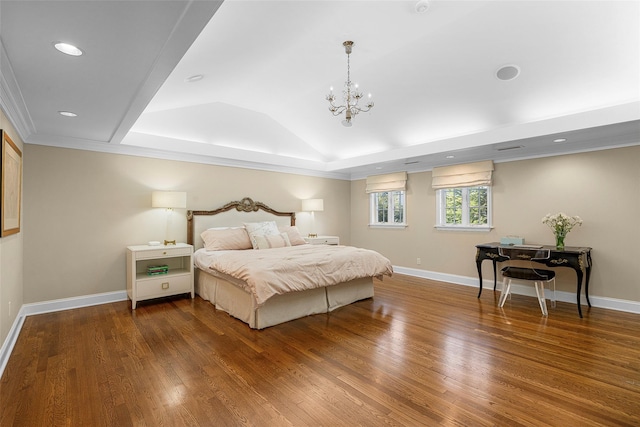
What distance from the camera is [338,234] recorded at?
715cm

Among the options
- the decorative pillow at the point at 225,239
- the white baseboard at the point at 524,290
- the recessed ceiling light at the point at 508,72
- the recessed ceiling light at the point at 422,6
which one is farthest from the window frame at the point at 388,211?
the recessed ceiling light at the point at 422,6

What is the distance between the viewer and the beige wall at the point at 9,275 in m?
2.59

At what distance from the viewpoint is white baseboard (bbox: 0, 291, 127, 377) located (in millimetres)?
2957

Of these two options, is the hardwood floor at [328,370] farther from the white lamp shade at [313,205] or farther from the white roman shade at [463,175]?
the white lamp shade at [313,205]

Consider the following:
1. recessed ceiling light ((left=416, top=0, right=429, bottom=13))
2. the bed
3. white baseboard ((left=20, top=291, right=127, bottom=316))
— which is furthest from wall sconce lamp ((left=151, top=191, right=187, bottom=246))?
recessed ceiling light ((left=416, top=0, right=429, bottom=13))

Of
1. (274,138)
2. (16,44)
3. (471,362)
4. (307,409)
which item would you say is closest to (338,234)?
(274,138)

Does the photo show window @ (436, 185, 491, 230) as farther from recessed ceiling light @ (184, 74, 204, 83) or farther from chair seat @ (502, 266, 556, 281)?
recessed ceiling light @ (184, 74, 204, 83)

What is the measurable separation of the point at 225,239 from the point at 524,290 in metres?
4.60

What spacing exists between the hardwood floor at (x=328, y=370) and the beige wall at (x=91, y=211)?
1.68 feet

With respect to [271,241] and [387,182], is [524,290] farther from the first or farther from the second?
[271,241]

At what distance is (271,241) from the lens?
4.82 m

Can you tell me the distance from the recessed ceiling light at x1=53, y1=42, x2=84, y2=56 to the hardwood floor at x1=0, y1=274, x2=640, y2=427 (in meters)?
2.23

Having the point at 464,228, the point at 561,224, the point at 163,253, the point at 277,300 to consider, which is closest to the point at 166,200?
Result: the point at 163,253

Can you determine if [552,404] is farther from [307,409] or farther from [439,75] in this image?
[439,75]
